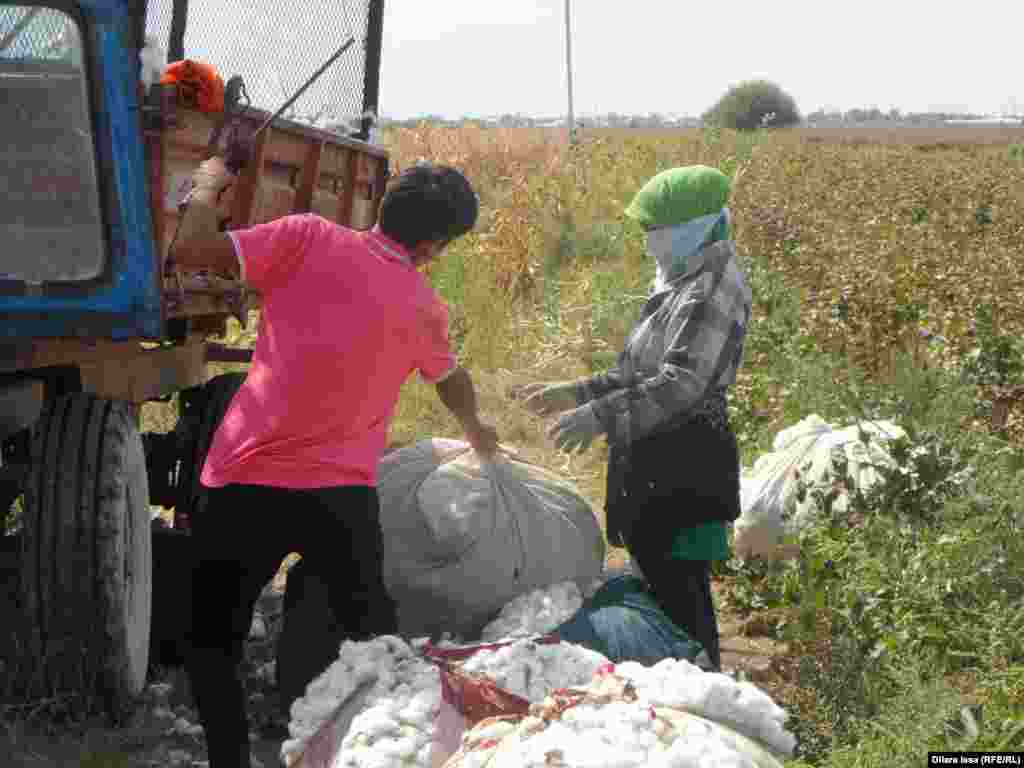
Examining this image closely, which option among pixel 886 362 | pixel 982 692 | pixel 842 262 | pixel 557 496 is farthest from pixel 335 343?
pixel 842 262

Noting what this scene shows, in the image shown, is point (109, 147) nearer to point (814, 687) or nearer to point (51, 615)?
point (51, 615)

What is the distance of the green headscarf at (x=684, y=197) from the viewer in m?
4.30

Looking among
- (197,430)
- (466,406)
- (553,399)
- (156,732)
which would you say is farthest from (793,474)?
A: (156,732)

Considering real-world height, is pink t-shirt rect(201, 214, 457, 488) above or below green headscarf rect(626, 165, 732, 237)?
below

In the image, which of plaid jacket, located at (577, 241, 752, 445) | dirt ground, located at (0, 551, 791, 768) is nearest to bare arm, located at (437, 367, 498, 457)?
plaid jacket, located at (577, 241, 752, 445)

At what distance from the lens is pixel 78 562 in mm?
4488

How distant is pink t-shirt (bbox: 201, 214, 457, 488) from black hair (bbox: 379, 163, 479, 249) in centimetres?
9

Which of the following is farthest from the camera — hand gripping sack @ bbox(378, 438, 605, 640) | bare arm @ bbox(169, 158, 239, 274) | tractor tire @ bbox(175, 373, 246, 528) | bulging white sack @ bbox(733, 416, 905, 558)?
tractor tire @ bbox(175, 373, 246, 528)

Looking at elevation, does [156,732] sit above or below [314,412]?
below

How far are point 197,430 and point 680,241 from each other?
2418mm

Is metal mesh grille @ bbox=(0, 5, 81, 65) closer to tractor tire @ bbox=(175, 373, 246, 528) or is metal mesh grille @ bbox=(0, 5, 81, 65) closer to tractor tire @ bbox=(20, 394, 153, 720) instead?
tractor tire @ bbox=(20, 394, 153, 720)

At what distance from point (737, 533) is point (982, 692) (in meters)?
2.08

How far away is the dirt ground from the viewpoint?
441cm

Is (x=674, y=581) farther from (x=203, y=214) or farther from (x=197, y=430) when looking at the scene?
(x=197, y=430)
